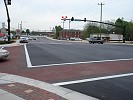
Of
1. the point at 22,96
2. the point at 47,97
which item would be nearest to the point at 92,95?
the point at 47,97

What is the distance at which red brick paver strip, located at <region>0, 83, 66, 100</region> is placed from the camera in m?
7.84

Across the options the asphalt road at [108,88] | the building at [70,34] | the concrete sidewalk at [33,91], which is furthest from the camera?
the building at [70,34]

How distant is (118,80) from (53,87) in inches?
114

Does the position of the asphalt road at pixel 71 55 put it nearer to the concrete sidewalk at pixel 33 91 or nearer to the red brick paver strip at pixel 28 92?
the concrete sidewalk at pixel 33 91

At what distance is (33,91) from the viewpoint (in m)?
8.69

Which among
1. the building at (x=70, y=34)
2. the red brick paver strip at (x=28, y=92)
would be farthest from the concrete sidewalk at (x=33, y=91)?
the building at (x=70, y=34)

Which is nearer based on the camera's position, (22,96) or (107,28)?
(22,96)

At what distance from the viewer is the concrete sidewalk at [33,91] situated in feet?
25.7

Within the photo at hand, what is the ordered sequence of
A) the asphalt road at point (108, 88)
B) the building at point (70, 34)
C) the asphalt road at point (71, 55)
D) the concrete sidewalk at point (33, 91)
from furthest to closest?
the building at point (70, 34) < the asphalt road at point (71, 55) < the asphalt road at point (108, 88) < the concrete sidewalk at point (33, 91)

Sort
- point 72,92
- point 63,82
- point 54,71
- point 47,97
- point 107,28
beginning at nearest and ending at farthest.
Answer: point 47,97 → point 72,92 → point 63,82 → point 54,71 → point 107,28

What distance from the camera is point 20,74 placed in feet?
40.3

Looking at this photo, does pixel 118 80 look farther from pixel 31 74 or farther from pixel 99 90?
pixel 31 74

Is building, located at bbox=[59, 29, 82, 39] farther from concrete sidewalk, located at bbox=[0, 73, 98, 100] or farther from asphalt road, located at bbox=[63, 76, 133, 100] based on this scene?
concrete sidewalk, located at bbox=[0, 73, 98, 100]

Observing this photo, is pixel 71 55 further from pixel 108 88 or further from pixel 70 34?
pixel 70 34
